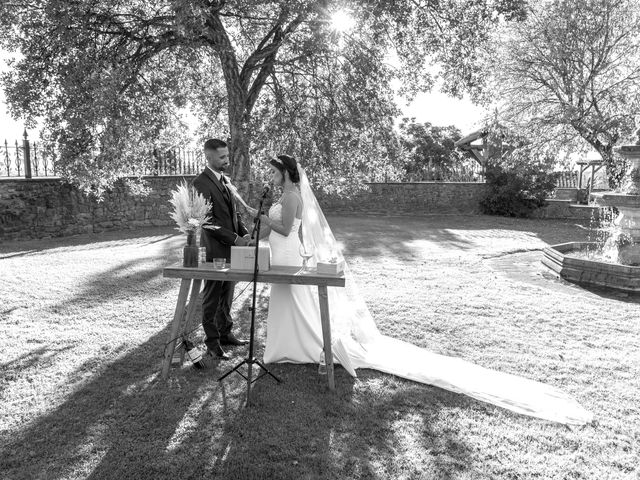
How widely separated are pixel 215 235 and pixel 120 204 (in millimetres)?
13305

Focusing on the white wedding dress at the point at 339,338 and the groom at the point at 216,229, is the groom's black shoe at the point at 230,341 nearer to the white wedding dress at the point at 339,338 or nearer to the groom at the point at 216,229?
the groom at the point at 216,229

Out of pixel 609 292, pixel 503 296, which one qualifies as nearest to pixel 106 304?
pixel 503 296

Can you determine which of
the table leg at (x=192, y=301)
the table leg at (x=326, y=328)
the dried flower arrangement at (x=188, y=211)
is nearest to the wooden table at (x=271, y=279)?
the table leg at (x=326, y=328)

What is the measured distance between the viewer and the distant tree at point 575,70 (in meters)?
20.9

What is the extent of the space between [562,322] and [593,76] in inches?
726

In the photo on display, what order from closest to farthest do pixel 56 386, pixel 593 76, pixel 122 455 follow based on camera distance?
pixel 122 455 → pixel 56 386 → pixel 593 76

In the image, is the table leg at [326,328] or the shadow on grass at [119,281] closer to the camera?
the table leg at [326,328]

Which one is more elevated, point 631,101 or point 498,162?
point 631,101

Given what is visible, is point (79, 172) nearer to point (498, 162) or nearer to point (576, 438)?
point (576, 438)

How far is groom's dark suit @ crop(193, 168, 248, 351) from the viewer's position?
5.43 meters

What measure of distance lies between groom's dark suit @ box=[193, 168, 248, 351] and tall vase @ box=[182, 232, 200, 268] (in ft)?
1.26

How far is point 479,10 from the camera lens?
8328mm

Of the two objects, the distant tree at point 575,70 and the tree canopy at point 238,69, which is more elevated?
the distant tree at point 575,70

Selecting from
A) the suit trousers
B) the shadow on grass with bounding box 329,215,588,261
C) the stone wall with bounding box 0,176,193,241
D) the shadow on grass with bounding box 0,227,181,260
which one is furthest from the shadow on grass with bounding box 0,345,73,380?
the stone wall with bounding box 0,176,193,241
